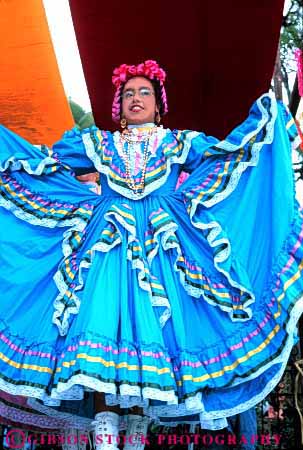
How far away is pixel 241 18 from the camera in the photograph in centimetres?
327

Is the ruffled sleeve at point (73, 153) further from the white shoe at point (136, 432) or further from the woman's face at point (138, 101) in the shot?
the white shoe at point (136, 432)

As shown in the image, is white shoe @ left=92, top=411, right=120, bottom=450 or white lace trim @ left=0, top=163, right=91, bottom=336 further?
white lace trim @ left=0, top=163, right=91, bottom=336

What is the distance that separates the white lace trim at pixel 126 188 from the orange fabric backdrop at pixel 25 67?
2.30ft

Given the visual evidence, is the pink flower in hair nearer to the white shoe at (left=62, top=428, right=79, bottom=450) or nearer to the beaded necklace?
the beaded necklace

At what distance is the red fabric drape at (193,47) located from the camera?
330cm

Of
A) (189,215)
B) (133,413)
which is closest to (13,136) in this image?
(189,215)

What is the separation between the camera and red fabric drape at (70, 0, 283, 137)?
330cm

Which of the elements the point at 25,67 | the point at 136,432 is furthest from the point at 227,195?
the point at 25,67

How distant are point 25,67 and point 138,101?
31.2 inches

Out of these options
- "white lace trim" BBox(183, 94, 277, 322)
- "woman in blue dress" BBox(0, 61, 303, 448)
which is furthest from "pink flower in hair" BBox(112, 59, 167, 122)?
"white lace trim" BBox(183, 94, 277, 322)

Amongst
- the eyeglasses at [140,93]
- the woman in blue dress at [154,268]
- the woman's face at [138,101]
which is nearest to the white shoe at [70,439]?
the woman in blue dress at [154,268]

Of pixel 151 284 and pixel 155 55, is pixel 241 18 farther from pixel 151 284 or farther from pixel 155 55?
pixel 151 284

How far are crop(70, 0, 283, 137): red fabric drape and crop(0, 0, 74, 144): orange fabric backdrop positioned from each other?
0.20 m

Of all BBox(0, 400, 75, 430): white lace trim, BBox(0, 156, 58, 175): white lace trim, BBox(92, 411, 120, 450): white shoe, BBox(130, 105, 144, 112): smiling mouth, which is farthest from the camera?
BBox(130, 105, 144, 112): smiling mouth
